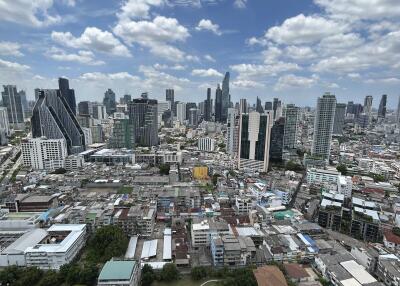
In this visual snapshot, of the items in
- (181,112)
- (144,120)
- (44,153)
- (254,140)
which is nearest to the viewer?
(254,140)

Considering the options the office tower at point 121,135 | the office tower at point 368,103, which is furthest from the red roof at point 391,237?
the office tower at point 368,103

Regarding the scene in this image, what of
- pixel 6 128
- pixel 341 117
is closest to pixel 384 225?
pixel 341 117

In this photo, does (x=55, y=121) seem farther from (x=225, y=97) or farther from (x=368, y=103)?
(x=368, y=103)

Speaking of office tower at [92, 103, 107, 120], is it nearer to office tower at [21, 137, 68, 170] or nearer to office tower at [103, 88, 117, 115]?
office tower at [103, 88, 117, 115]

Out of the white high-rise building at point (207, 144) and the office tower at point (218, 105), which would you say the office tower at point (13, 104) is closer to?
the white high-rise building at point (207, 144)

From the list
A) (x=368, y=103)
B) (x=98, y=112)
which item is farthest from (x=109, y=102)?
(x=368, y=103)
